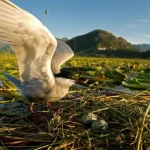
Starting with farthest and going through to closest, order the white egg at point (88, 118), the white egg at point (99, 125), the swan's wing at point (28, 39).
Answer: the swan's wing at point (28, 39)
the white egg at point (88, 118)
the white egg at point (99, 125)

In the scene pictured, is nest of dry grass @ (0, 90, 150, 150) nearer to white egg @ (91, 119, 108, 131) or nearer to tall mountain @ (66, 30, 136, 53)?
white egg @ (91, 119, 108, 131)

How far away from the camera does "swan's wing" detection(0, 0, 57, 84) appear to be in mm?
3055

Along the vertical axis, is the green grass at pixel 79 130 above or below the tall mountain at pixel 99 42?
below

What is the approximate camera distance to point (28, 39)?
3.29m

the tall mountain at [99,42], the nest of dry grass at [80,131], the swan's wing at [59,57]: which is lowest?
the nest of dry grass at [80,131]

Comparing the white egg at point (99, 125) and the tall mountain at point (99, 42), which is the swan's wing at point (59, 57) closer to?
the white egg at point (99, 125)

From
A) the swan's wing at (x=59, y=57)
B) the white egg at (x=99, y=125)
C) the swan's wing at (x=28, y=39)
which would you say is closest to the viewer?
the white egg at (x=99, y=125)

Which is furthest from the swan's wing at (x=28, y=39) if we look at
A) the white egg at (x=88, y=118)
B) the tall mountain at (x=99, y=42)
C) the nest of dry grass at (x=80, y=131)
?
the tall mountain at (x=99, y=42)

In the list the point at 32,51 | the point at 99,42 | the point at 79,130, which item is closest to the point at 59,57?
the point at 32,51

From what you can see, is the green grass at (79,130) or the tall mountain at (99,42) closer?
the green grass at (79,130)

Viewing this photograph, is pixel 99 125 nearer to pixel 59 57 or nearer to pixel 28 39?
pixel 28 39

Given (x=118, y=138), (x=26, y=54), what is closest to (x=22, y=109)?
(x=26, y=54)

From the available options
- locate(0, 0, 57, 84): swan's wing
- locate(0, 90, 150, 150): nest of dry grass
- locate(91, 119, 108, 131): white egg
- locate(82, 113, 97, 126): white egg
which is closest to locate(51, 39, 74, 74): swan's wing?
locate(0, 0, 57, 84): swan's wing

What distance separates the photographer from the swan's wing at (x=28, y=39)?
3055 millimetres
